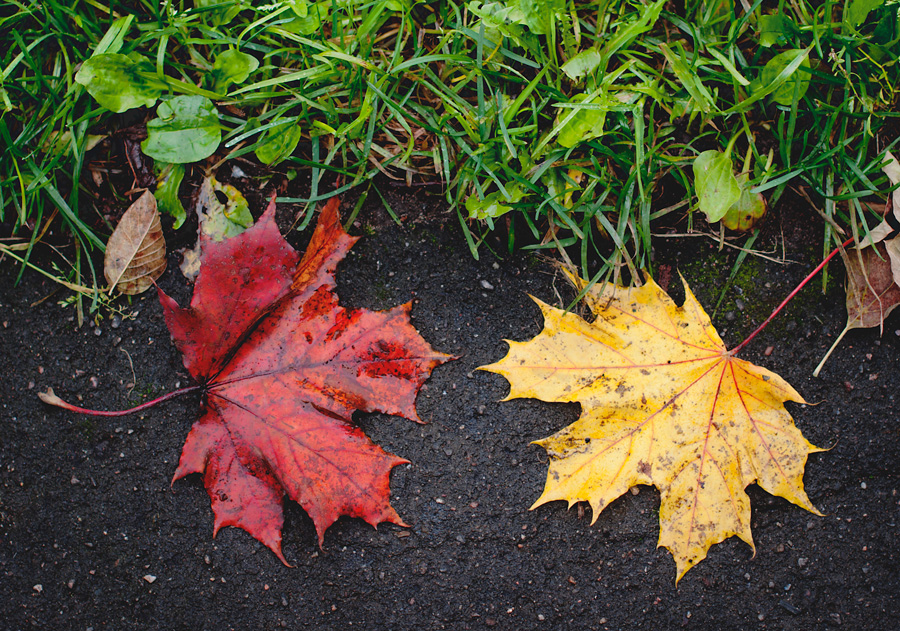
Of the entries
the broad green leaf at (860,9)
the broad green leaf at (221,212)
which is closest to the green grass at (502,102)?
the broad green leaf at (860,9)

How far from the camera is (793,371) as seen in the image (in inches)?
65.1

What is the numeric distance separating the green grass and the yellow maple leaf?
24 cm

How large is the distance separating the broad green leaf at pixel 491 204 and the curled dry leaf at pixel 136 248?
0.94 m

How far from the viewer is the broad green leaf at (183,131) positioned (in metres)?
1.58

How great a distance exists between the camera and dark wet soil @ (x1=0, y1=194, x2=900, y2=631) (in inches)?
64.3

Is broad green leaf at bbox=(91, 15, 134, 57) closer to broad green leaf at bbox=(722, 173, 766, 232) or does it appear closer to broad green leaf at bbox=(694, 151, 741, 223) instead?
broad green leaf at bbox=(694, 151, 741, 223)

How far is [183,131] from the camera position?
1600mm

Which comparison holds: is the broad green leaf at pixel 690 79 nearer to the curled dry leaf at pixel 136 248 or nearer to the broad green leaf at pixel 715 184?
the broad green leaf at pixel 715 184

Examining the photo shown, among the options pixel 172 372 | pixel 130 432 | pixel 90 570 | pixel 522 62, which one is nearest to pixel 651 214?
pixel 522 62

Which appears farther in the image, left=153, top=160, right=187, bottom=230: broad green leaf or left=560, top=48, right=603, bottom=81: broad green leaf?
left=153, top=160, right=187, bottom=230: broad green leaf

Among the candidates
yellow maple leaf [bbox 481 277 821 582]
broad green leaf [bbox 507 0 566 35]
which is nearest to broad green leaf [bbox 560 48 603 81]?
broad green leaf [bbox 507 0 566 35]

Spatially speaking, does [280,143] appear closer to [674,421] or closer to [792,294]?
[674,421]

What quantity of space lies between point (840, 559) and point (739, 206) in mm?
1098

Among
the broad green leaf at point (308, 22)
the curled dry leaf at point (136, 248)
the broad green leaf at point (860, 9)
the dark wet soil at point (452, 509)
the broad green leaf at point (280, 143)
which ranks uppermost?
the broad green leaf at point (860, 9)
